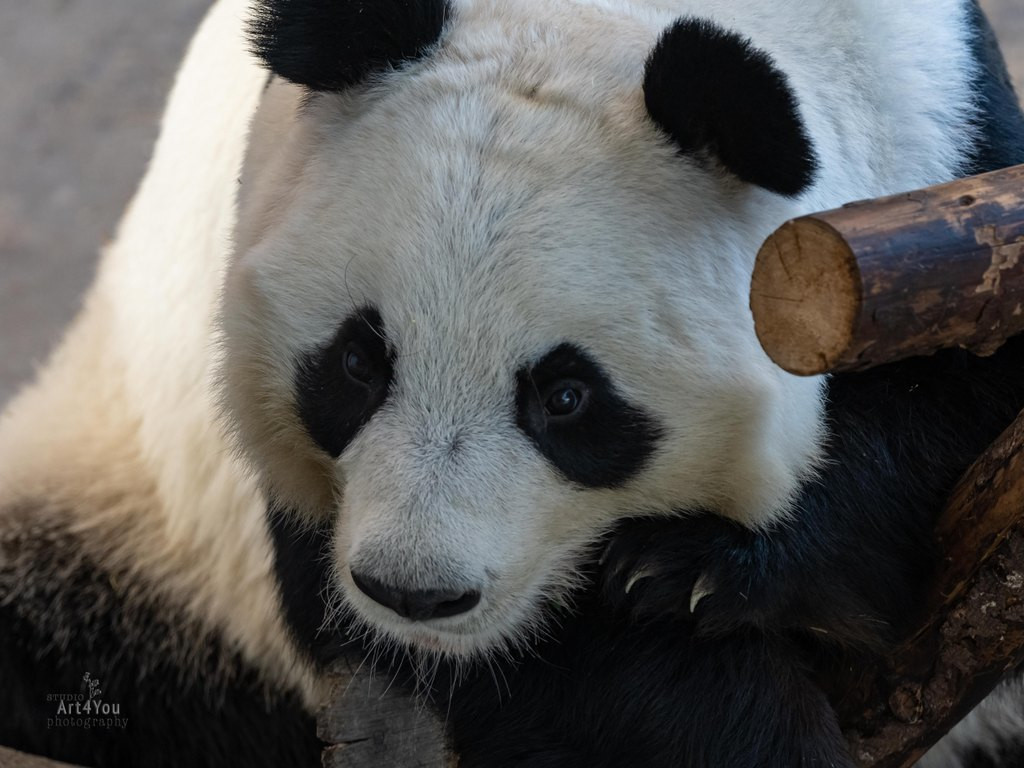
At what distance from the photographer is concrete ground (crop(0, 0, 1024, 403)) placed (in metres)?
6.11

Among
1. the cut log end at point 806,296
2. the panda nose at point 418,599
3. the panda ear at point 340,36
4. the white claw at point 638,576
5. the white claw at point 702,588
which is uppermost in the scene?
the cut log end at point 806,296

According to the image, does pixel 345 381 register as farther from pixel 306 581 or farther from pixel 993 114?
pixel 993 114

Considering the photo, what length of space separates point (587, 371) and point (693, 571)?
0.50 metres

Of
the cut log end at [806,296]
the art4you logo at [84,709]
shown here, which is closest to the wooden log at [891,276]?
the cut log end at [806,296]

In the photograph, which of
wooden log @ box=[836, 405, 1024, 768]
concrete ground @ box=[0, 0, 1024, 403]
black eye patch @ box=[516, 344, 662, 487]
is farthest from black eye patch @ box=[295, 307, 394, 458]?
concrete ground @ box=[0, 0, 1024, 403]

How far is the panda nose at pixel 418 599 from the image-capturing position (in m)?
1.97

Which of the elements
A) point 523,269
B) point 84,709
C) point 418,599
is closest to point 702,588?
point 418,599

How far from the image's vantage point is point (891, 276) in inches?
63.3

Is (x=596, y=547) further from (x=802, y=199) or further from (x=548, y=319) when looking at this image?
(x=802, y=199)

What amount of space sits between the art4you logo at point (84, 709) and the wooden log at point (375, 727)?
107cm

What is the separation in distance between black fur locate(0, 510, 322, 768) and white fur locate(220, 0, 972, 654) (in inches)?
49.3

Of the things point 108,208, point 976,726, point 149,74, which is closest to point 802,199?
point 976,726

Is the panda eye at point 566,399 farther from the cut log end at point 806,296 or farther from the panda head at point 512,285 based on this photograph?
the cut log end at point 806,296

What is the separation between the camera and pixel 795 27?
2.36 metres
